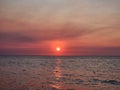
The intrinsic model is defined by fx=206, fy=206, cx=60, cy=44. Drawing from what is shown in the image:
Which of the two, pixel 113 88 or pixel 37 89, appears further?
pixel 113 88

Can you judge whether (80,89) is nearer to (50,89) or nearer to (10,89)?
(50,89)

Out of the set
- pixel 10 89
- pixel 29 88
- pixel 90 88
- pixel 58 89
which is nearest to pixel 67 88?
pixel 58 89

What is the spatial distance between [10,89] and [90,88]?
10.0m

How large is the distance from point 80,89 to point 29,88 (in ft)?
20.6

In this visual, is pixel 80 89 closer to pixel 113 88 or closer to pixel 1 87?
pixel 113 88

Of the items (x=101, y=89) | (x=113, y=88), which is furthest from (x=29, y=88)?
(x=113, y=88)

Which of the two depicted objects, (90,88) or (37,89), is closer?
(37,89)

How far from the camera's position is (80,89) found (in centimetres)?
2548

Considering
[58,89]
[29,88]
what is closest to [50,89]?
[58,89]

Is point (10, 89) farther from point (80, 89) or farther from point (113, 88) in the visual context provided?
point (113, 88)

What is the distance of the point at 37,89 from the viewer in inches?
979

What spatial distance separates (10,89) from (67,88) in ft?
23.0

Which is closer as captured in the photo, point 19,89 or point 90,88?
point 19,89

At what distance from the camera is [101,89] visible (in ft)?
85.4
